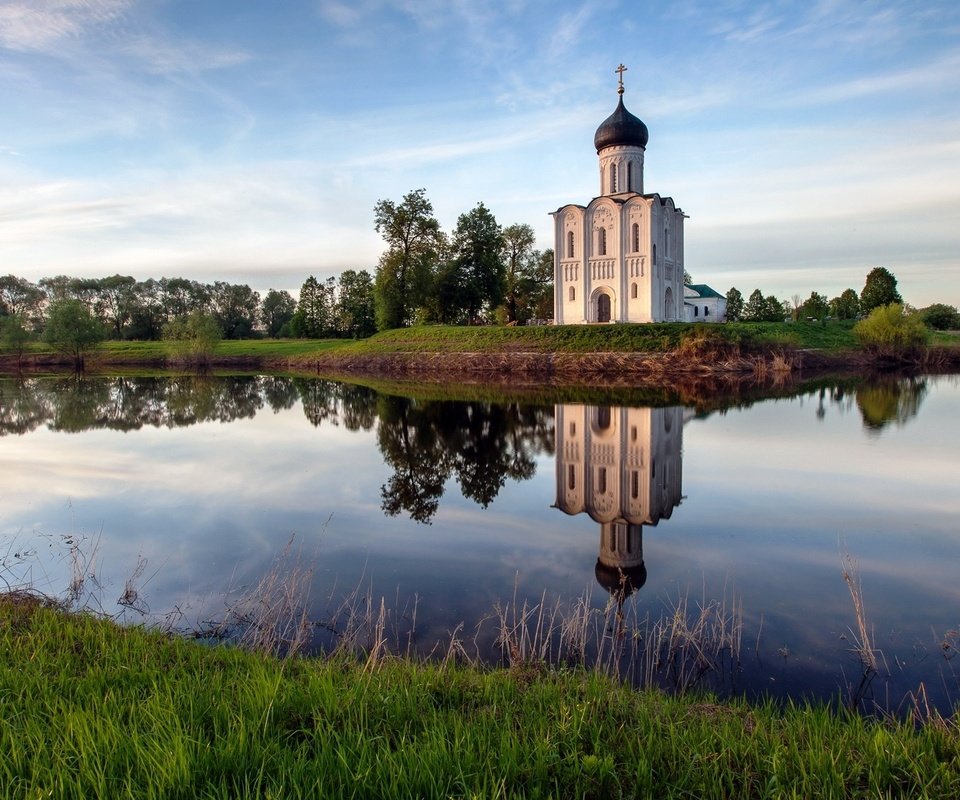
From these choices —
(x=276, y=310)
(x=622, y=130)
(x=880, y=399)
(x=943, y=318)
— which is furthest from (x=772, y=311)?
(x=276, y=310)

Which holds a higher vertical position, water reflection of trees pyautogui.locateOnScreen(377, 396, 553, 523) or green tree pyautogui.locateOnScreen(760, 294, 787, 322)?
Result: green tree pyautogui.locateOnScreen(760, 294, 787, 322)

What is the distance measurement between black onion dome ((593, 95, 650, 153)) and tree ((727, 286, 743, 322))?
31.8m

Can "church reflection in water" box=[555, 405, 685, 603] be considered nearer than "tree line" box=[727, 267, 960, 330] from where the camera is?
Yes

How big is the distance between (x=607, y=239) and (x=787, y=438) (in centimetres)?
3440

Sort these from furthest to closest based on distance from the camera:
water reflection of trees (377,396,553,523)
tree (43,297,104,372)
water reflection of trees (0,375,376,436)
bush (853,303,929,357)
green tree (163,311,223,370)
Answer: green tree (163,311,223,370), tree (43,297,104,372), bush (853,303,929,357), water reflection of trees (0,375,376,436), water reflection of trees (377,396,553,523)

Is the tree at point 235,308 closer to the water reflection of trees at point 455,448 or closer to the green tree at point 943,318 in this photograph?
the water reflection of trees at point 455,448

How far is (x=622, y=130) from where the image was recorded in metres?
47.6

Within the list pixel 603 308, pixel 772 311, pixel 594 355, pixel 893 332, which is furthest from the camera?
pixel 772 311

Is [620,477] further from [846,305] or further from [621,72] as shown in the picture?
[846,305]

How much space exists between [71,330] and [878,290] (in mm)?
81159

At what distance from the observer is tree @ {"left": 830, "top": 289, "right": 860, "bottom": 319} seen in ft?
236

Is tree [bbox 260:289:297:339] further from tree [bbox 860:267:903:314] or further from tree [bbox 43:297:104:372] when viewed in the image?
tree [bbox 860:267:903:314]

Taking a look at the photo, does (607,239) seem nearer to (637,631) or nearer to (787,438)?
(787,438)

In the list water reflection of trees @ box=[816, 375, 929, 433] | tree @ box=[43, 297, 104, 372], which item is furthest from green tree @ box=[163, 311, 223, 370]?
water reflection of trees @ box=[816, 375, 929, 433]
